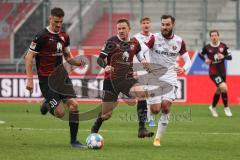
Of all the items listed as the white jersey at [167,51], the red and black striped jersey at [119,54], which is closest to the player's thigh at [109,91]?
the red and black striped jersey at [119,54]

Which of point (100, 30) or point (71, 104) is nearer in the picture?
point (71, 104)

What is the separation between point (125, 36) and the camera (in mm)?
13539

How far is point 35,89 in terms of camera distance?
86.3 feet

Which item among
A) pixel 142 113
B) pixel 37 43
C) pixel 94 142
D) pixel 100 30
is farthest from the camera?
pixel 100 30

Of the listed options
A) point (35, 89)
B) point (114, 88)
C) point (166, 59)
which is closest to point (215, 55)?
point (35, 89)

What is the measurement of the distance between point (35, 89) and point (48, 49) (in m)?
13.8

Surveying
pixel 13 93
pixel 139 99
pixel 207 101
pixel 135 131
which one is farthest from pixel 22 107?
pixel 139 99

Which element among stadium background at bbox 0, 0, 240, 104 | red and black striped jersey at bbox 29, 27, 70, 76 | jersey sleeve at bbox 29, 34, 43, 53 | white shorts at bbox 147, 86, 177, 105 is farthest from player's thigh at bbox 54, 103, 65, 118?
stadium background at bbox 0, 0, 240, 104

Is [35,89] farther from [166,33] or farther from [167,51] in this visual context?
[166,33]

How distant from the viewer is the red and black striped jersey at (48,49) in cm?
1259

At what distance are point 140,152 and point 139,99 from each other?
2788 mm

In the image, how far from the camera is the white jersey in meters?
13.5

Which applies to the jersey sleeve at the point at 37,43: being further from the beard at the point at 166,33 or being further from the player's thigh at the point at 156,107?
the player's thigh at the point at 156,107

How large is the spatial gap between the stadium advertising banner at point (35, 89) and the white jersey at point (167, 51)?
12673mm
